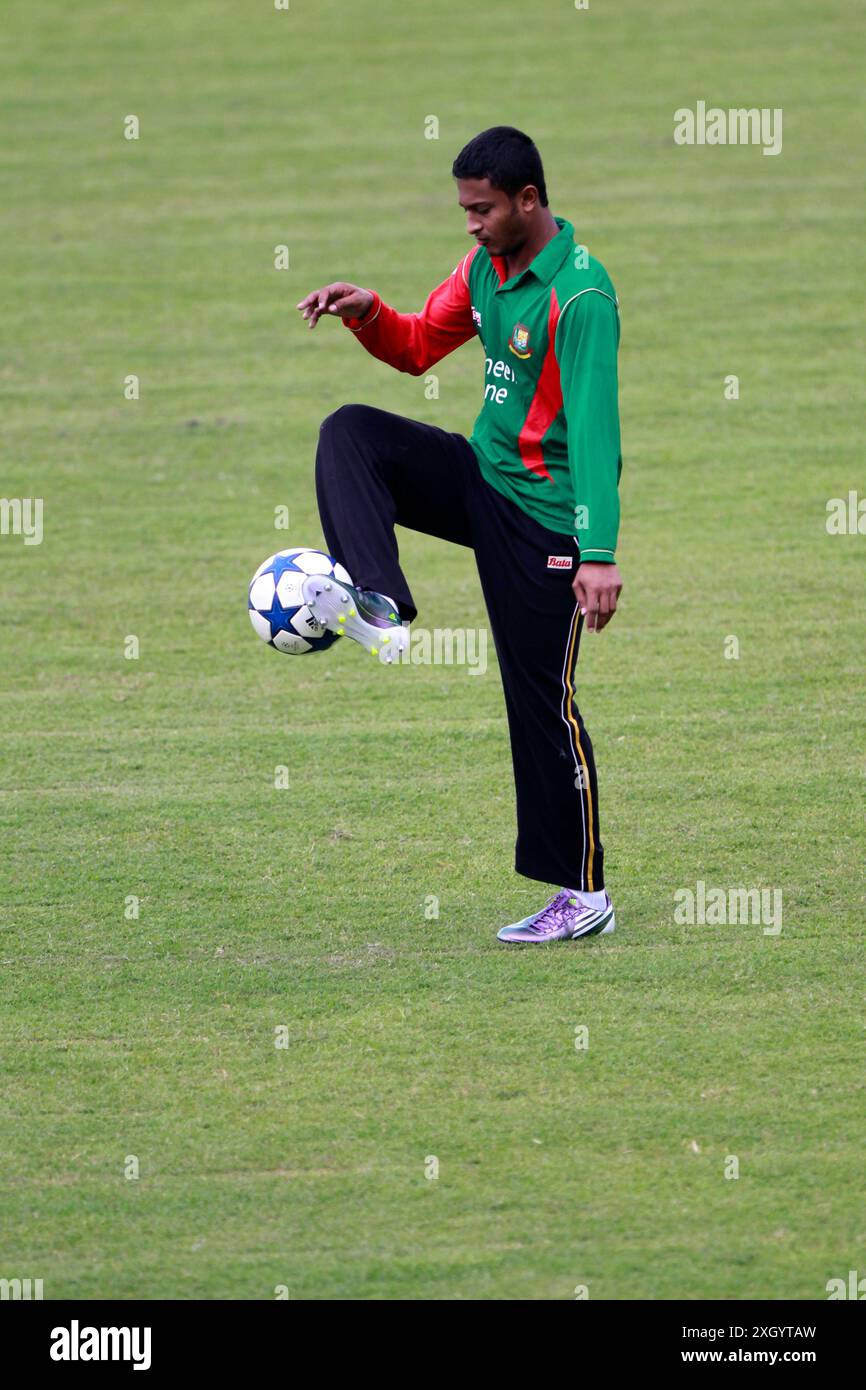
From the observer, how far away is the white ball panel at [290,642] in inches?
196

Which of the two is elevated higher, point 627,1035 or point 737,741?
point 737,741

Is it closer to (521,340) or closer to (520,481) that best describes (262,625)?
(520,481)

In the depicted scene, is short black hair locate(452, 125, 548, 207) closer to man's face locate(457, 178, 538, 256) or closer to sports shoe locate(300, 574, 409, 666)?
man's face locate(457, 178, 538, 256)

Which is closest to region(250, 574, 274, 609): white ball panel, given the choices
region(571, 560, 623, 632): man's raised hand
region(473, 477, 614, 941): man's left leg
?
region(473, 477, 614, 941): man's left leg

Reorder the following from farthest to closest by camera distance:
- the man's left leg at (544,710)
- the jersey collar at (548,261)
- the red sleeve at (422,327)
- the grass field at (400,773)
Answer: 1. the red sleeve at (422,327)
2. the man's left leg at (544,710)
3. the jersey collar at (548,261)
4. the grass field at (400,773)

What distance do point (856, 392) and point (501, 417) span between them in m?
7.75

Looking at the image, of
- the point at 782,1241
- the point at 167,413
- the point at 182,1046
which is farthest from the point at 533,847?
the point at 167,413

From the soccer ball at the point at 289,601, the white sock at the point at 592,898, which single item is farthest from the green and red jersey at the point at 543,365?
the white sock at the point at 592,898

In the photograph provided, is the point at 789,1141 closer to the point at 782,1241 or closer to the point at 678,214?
the point at 782,1241

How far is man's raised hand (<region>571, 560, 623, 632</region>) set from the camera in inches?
195

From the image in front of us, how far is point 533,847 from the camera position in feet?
18.3

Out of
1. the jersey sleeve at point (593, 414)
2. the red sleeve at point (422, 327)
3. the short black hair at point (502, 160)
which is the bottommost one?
the jersey sleeve at point (593, 414)

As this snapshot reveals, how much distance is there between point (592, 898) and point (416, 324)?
1910 mm

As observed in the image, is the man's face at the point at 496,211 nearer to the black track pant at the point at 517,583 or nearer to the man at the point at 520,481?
the man at the point at 520,481
